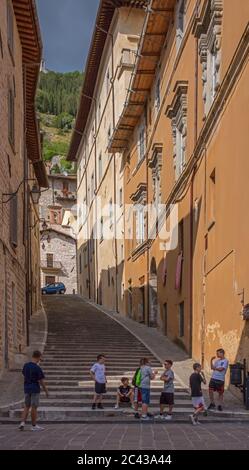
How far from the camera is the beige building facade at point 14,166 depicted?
19.0m

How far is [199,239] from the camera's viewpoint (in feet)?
66.7

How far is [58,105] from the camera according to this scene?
15600 centimetres

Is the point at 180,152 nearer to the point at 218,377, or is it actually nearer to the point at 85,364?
the point at 85,364

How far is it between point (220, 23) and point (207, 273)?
658 cm

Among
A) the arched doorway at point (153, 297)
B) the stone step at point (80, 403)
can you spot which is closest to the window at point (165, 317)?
the arched doorway at point (153, 297)

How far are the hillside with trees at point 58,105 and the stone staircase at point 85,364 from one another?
109638 millimetres

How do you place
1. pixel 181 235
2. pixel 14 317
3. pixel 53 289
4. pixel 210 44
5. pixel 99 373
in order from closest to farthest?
pixel 99 373 → pixel 210 44 → pixel 14 317 → pixel 181 235 → pixel 53 289

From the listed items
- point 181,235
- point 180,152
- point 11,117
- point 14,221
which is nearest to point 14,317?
point 14,221

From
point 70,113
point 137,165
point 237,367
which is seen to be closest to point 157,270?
point 137,165

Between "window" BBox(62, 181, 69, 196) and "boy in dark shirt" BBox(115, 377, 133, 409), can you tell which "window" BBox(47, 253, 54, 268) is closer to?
"window" BBox(62, 181, 69, 196)

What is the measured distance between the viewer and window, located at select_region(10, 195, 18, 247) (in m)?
20.7

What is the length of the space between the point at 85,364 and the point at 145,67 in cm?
1388

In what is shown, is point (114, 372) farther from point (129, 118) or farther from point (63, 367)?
point (129, 118)

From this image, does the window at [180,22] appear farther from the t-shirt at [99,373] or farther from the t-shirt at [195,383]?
the t-shirt at [195,383]
